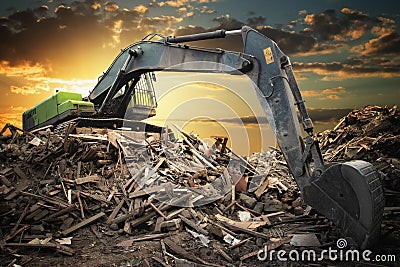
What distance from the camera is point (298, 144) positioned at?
17.2 feet

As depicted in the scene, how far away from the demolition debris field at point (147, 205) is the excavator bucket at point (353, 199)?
0.65 metres

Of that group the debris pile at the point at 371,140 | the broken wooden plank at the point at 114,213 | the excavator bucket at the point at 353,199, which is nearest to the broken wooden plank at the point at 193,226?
the broken wooden plank at the point at 114,213

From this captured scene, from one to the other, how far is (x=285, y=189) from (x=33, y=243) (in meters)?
5.87

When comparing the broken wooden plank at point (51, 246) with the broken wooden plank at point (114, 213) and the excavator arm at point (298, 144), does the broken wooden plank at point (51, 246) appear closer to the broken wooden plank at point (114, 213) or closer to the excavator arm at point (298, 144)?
the broken wooden plank at point (114, 213)

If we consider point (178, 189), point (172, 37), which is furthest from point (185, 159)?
point (172, 37)

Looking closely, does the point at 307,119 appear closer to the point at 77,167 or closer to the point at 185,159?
the point at 185,159

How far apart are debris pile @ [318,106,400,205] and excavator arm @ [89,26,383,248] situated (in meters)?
3.22

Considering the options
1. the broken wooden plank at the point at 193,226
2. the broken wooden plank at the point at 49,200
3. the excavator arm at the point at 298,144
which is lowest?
the broken wooden plank at the point at 193,226

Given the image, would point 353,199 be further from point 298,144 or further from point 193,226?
point 193,226

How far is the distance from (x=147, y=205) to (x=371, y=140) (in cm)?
898

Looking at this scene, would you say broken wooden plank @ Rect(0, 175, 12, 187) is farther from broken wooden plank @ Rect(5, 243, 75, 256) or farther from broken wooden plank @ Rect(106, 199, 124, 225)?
broken wooden plank @ Rect(106, 199, 124, 225)

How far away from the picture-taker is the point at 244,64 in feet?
19.5

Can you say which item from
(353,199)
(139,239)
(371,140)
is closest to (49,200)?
(139,239)

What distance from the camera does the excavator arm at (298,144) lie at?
15.2 feet
